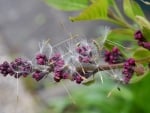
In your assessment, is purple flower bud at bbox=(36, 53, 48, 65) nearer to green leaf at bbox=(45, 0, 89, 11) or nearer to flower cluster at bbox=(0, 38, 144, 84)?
flower cluster at bbox=(0, 38, 144, 84)

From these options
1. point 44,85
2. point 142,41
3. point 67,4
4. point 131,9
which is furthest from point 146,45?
point 44,85

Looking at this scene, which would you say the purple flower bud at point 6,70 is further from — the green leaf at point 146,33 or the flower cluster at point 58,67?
the green leaf at point 146,33

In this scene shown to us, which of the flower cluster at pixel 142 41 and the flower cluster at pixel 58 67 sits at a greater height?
the flower cluster at pixel 142 41

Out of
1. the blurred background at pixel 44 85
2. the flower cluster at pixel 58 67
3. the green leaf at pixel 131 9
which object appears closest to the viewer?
the flower cluster at pixel 58 67

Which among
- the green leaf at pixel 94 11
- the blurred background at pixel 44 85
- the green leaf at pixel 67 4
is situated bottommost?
the blurred background at pixel 44 85

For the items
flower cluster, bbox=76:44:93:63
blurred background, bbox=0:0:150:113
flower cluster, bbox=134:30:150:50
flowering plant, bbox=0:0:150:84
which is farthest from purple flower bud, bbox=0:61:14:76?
blurred background, bbox=0:0:150:113

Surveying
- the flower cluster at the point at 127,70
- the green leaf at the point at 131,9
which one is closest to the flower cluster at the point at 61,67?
the flower cluster at the point at 127,70
